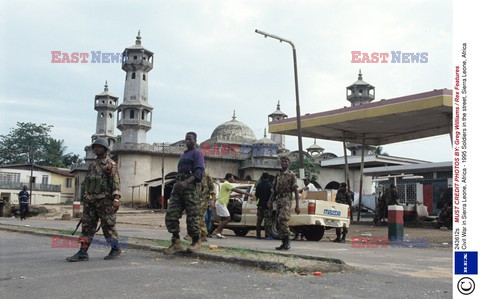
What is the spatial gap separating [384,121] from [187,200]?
43.1 feet

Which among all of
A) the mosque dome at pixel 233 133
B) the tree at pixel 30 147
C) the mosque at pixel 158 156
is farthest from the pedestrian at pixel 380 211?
the tree at pixel 30 147

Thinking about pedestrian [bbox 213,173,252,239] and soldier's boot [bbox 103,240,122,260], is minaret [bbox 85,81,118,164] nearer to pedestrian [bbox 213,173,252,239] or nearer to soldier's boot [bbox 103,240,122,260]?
pedestrian [bbox 213,173,252,239]

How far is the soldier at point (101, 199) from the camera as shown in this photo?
6.51m

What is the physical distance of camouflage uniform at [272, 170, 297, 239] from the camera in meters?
7.95

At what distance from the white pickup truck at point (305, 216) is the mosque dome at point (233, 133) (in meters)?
39.7

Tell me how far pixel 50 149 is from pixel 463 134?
8144 cm

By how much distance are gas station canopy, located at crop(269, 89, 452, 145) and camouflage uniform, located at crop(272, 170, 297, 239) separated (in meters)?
8.72

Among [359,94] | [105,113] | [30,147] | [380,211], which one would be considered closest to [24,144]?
[30,147]

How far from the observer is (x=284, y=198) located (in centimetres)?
822

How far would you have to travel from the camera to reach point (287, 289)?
4613 mm

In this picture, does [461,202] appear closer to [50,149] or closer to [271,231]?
[271,231]

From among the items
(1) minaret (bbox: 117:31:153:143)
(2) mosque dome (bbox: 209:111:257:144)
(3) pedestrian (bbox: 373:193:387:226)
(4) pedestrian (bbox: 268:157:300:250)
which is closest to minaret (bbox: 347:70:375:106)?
(2) mosque dome (bbox: 209:111:257:144)

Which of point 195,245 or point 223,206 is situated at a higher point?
point 223,206

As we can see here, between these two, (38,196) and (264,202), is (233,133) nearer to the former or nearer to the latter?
(38,196)
